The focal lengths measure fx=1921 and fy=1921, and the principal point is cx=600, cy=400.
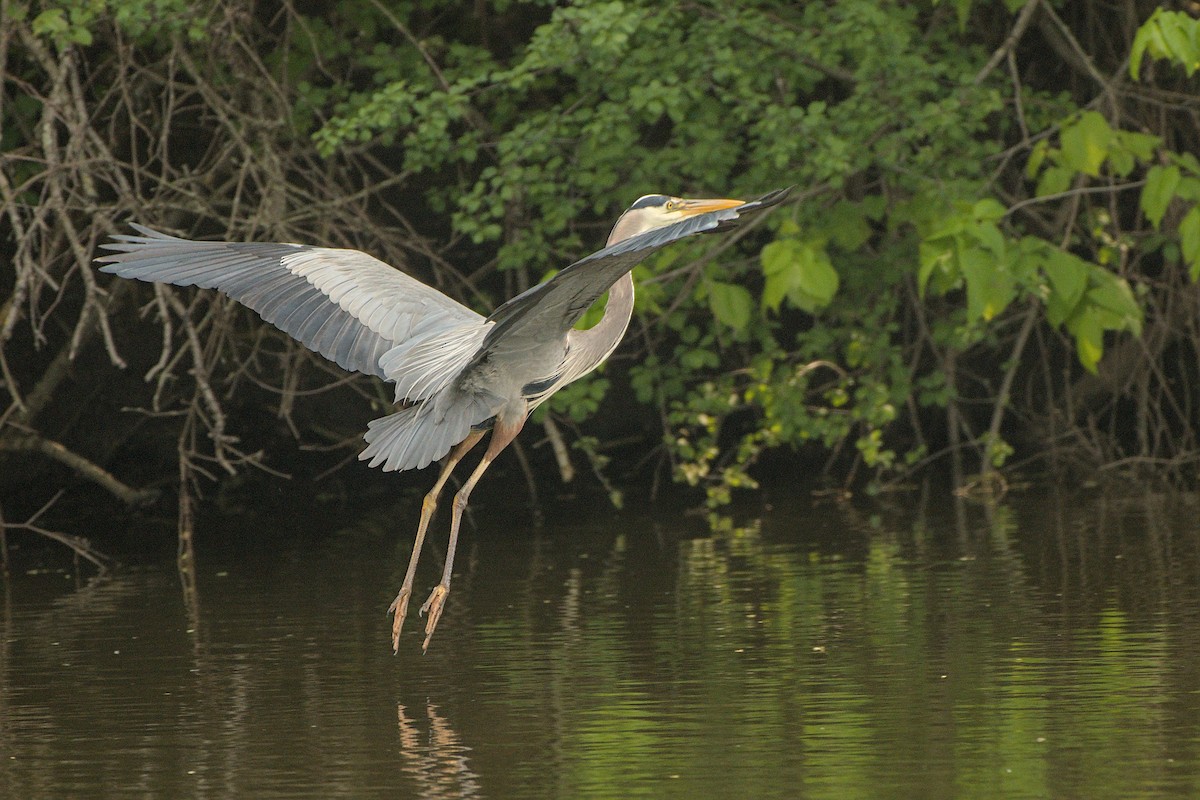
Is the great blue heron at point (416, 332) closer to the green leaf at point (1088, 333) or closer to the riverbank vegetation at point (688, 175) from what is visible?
the riverbank vegetation at point (688, 175)

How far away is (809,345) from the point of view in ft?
35.0

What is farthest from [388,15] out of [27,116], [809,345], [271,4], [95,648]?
[95,648]

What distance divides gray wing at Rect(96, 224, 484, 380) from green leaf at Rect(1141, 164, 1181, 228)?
356cm

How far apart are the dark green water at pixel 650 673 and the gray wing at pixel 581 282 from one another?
1088mm

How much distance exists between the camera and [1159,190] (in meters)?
9.06

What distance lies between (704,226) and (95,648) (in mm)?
3108

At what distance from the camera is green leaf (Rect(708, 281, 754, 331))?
9.83m

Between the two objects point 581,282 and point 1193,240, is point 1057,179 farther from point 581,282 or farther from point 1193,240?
point 581,282

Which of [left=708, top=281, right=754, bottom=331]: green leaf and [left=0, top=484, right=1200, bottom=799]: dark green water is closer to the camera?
[left=0, top=484, right=1200, bottom=799]: dark green water

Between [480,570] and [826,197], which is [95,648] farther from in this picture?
[826,197]

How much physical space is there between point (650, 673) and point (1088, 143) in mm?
4653

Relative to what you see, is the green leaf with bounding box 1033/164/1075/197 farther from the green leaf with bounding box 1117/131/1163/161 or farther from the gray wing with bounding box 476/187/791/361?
the gray wing with bounding box 476/187/791/361

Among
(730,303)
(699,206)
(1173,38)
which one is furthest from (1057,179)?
(699,206)

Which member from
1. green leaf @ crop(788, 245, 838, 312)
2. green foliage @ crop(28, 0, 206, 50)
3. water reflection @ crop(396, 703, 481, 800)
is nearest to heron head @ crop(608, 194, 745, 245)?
green leaf @ crop(788, 245, 838, 312)
